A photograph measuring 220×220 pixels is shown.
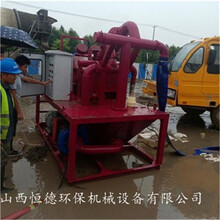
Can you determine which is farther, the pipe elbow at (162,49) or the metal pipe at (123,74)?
the pipe elbow at (162,49)

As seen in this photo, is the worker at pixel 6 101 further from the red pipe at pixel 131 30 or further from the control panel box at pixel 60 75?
the red pipe at pixel 131 30

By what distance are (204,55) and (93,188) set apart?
439cm

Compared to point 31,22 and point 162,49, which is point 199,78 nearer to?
point 162,49

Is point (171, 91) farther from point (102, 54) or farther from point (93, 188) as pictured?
point (93, 188)

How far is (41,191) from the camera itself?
286cm

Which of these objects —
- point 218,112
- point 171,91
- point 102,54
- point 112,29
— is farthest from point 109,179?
point 218,112

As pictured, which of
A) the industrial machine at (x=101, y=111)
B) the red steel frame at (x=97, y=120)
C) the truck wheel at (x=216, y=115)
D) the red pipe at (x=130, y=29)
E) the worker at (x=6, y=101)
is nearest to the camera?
the worker at (x=6, y=101)

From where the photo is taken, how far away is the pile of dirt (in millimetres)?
3697

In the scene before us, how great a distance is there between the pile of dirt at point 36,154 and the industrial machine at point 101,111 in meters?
0.18

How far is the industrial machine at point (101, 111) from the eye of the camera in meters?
3.05

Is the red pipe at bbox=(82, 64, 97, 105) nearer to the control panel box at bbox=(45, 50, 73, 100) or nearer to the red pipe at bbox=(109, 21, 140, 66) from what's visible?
the control panel box at bbox=(45, 50, 73, 100)

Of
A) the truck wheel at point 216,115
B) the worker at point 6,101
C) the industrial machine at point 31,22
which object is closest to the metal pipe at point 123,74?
the worker at point 6,101

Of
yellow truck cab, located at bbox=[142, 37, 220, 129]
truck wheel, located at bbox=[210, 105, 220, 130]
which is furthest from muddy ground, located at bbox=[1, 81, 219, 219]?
truck wheel, located at bbox=[210, 105, 220, 130]

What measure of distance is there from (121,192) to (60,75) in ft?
7.00
